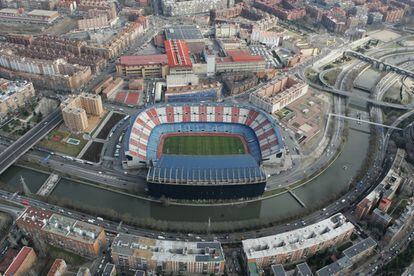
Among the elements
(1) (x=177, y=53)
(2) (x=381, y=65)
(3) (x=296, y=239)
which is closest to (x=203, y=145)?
(3) (x=296, y=239)

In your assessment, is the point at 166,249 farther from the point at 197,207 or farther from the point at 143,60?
the point at 143,60

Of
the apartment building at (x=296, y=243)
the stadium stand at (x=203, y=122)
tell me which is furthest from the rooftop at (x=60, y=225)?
the apartment building at (x=296, y=243)

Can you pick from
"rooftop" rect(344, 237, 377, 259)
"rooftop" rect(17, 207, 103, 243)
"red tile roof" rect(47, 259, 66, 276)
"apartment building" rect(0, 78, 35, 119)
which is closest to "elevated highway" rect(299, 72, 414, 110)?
"rooftop" rect(344, 237, 377, 259)

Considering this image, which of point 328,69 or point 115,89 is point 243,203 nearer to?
point 115,89

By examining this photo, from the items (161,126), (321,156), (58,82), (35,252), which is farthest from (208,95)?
(35,252)

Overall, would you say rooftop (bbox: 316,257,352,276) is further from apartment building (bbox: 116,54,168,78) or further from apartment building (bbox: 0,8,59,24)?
apartment building (bbox: 0,8,59,24)

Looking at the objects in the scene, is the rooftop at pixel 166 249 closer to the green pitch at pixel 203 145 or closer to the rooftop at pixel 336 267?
the rooftop at pixel 336 267
